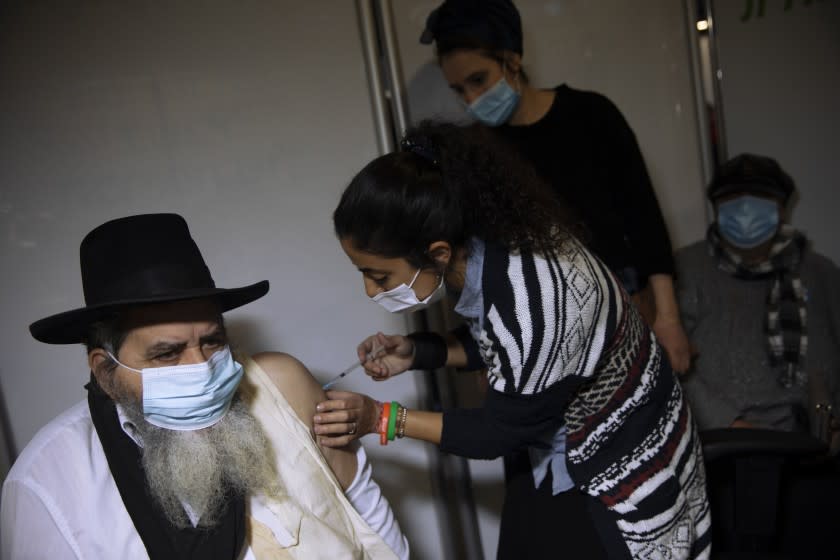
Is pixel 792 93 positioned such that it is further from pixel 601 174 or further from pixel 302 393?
pixel 302 393

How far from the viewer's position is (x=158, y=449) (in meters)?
1.42

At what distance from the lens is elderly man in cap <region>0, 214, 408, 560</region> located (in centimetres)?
136

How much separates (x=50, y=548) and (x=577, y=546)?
1082 mm

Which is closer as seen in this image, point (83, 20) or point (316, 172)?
point (83, 20)

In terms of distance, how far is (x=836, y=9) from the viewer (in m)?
2.76

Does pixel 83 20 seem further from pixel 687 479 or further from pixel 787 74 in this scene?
pixel 787 74

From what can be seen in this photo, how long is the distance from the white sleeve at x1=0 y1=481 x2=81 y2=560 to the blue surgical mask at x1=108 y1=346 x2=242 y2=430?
0.84ft

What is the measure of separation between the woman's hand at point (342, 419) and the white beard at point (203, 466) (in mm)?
133

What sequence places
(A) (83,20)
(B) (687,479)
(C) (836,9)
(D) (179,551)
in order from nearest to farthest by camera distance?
(D) (179,551) < (B) (687,479) < (A) (83,20) < (C) (836,9)

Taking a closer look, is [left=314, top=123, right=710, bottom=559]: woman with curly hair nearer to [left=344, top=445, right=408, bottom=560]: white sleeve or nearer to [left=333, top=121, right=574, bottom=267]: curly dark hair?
[left=333, top=121, right=574, bottom=267]: curly dark hair

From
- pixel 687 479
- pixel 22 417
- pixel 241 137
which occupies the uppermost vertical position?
pixel 241 137

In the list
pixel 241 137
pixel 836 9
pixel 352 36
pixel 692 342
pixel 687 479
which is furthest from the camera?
pixel 836 9

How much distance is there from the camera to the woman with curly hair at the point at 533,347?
133cm

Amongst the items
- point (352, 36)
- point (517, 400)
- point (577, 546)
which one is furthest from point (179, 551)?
point (352, 36)
